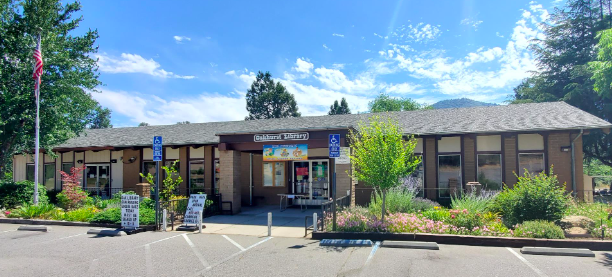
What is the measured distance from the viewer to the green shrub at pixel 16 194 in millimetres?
15584

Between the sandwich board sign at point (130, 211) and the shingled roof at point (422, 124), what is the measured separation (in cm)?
433

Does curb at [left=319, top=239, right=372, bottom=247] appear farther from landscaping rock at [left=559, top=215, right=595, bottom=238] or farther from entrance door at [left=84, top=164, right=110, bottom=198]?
entrance door at [left=84, top=164, right=110, bottom=198]

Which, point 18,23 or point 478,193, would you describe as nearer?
point 478,193

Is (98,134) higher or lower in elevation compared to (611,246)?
higher

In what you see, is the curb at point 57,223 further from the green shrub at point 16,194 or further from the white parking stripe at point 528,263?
the white parking stripe at point 528,263

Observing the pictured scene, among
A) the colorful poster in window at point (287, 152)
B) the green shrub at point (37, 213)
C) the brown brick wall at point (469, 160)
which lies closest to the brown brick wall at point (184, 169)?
the green shrub at point (37, 213)

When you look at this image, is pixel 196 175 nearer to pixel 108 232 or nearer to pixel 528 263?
pixel 108 232

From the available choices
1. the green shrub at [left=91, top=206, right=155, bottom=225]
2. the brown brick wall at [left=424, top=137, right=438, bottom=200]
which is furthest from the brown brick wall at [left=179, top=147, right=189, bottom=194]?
the brown brick wall at [left=424, top=137, right=438, bottom=200]

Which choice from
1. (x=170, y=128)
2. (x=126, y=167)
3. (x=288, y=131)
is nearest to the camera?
(x=288, y=131)

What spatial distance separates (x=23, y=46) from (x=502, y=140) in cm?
2078

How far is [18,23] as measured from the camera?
1708cm

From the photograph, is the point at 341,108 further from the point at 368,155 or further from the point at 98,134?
the point at 368,155

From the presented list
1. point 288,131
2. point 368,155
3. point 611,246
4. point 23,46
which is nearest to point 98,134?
point 23,46

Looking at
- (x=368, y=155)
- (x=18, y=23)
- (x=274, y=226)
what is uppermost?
(x=18, y=23)
